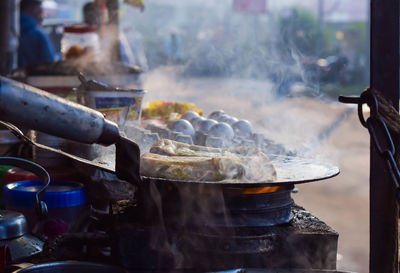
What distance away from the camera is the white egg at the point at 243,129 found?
3.62 m

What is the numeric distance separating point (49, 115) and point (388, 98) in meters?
1.36

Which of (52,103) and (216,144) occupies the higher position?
(52,103)

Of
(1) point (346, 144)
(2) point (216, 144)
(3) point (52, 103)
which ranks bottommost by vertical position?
(1) point (346, 144)

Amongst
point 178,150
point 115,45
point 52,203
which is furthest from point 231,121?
point 115,45

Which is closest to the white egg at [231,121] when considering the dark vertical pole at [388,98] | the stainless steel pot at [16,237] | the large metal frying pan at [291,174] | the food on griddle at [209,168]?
the large metal frying pan at [291,174]

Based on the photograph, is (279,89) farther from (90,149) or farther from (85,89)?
(90,149)

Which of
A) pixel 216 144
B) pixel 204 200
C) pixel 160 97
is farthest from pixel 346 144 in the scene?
pixel 204 200

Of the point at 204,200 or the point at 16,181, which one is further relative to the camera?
the point at 16,181

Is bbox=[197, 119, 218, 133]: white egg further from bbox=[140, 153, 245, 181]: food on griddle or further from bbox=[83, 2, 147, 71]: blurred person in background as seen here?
bbox=[83, 2, 147, 71]: blurred person in background

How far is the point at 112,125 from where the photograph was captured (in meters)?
1.69

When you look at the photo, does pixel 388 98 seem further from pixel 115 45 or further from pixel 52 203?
pixel 115 45

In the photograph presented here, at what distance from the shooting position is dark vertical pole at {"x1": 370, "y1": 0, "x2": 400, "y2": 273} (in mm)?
2023

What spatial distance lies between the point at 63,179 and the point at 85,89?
26.9 inches

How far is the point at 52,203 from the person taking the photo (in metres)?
2.50
